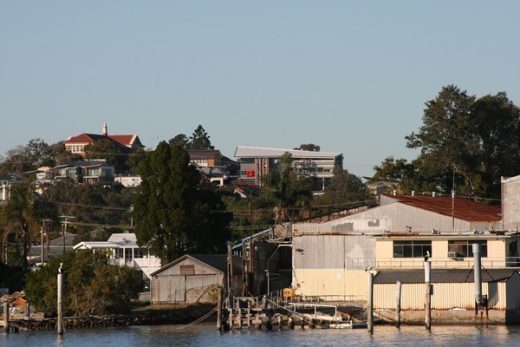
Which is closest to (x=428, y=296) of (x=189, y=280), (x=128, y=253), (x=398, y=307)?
(x=398, y=307)

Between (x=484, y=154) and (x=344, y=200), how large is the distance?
102 ft

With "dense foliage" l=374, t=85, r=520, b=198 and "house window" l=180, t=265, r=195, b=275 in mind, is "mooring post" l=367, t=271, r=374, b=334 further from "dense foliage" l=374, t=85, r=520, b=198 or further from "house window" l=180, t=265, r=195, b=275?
"dense foliage" l=374, t=85, r=520, b=198

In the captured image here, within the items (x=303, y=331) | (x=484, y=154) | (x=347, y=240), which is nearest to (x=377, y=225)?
(x=347, y=240)

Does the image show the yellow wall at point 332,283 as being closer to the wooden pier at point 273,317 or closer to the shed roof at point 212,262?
the shed roof at point 212,262

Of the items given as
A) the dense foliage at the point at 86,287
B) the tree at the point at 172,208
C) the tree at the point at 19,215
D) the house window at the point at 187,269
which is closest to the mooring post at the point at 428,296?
the dense foliage at the point at 86,287

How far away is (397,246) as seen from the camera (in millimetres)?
95938

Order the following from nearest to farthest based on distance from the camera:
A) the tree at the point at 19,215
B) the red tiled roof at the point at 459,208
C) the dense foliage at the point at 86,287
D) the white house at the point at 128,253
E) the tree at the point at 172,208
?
the dense foliage at the point at 86,287 < the red tiled roof at the point at 459,208 < the tree at the point at 172,208 < the white house at the point at 128,253 < the tree at the point at 19,215

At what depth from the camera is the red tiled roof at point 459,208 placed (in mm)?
100500

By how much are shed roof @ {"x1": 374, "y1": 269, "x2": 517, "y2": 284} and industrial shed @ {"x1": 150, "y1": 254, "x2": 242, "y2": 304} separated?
13.5 metres

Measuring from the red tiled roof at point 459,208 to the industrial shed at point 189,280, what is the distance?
45.0ft

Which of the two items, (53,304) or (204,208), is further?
(204,208)

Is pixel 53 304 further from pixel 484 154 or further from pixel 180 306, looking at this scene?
pixel 484 154

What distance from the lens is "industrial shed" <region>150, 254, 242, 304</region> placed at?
102312 mm

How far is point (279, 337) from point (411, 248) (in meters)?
16.2
